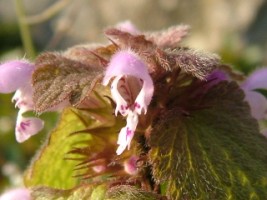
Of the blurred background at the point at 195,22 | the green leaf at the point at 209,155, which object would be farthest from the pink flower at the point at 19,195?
the blurred background at the point at 195,22

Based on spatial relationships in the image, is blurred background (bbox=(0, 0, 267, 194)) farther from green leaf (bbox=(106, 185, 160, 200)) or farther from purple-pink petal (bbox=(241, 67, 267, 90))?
green leaf (bbox=(106, 185, 160, 200))

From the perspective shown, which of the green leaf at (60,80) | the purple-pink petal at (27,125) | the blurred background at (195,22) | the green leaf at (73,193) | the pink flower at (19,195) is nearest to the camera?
the green leaf at (60,80)

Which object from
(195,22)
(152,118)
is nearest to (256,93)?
(152,118)

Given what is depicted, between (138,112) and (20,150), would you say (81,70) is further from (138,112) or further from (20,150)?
(20,150)

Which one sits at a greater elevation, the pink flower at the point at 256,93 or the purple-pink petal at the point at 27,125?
the pink flower at the point at 256,93

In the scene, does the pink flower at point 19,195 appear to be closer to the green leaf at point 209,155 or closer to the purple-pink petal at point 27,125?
the purple-pink petal at point 27,125

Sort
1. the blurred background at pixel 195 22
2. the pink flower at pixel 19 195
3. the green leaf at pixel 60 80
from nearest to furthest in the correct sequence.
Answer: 1. the green leaf at pixel 60 80
2. the pink flower at pixel 19 195
3. the blurred background at pixel 195 22
